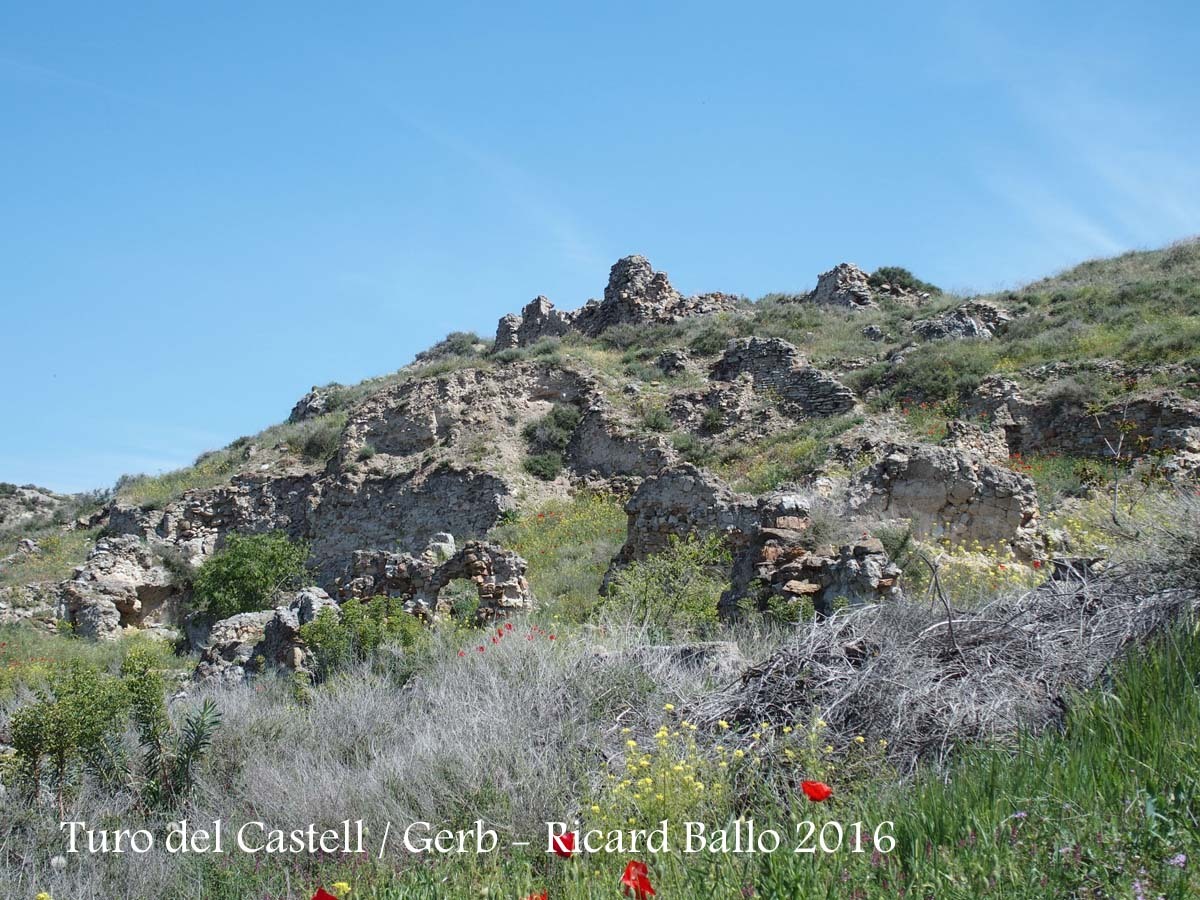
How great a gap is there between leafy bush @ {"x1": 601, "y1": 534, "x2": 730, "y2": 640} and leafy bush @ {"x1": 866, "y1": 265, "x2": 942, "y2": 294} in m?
24.0

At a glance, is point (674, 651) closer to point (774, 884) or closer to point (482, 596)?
point (774, 884)

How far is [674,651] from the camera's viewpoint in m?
6.52

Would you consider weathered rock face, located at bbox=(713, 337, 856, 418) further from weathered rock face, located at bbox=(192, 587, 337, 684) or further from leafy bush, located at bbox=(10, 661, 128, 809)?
leafy bush, located at bbox=(10, 661, 128, 809)

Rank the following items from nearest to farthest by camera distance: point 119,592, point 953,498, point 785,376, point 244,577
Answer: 1. point 953,498
2. point 244,577
3. point 119,592
4. point 785,376

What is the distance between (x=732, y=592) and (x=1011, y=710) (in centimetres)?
524

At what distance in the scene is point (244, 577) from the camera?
20.3m

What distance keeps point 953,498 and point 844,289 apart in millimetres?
21278

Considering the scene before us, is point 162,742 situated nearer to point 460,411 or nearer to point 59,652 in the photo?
point 59,652

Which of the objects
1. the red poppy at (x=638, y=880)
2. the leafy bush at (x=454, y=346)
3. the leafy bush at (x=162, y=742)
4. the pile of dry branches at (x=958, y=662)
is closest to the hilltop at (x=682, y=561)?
the pile of dry branches at (x=958, y=662)

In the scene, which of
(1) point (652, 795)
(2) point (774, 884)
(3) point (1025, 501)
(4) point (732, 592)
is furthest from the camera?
(3) point (1025, 501)

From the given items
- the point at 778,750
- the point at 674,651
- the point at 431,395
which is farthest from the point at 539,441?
the point at 778,750

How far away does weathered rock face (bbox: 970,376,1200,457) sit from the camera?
51.0 ft


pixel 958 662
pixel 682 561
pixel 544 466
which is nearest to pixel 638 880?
pixel 958 662

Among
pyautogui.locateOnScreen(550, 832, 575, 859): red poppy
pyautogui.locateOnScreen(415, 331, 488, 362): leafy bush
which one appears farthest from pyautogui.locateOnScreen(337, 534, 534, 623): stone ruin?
pyautogui.locateOnScreen(415, 331, 488, 362): leafy bush
